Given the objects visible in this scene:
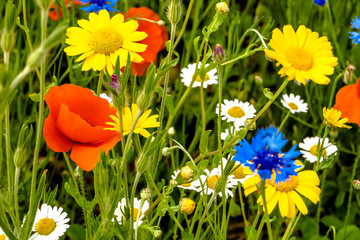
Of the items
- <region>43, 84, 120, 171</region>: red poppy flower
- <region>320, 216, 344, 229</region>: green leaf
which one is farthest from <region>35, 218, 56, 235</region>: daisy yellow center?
<region>320, 216, 344, 229</region>: green leaf

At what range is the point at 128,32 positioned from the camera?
76cm

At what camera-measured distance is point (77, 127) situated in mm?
682

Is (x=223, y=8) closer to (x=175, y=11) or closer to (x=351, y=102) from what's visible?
(x=175, y=11)

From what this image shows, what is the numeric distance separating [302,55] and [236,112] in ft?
1.17

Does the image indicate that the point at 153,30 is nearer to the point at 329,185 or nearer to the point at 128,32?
the point at 128,32

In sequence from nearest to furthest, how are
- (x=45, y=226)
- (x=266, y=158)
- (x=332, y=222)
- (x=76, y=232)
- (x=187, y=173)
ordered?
(x=266, y=158) → (x=187, y=173) → (x=45, y=226) → (x=76, y=232) → (x=332, y=222)

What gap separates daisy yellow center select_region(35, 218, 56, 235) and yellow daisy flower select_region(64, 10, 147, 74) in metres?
0.29

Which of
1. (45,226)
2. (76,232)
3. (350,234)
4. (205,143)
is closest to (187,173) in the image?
(205,143)

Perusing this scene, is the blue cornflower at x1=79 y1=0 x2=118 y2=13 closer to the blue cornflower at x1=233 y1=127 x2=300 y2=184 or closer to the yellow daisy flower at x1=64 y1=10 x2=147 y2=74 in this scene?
the yellow daisy flower at x1=64 y1=10 x2=147 y2=74

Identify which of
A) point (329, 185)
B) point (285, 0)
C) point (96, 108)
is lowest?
point (329, 185)

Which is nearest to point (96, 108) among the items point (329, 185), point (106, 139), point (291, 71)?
point (106, 139)

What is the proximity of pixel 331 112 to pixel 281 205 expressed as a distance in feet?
0.68

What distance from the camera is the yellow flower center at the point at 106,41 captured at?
2.42 feet

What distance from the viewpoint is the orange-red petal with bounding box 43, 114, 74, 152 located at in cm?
68
